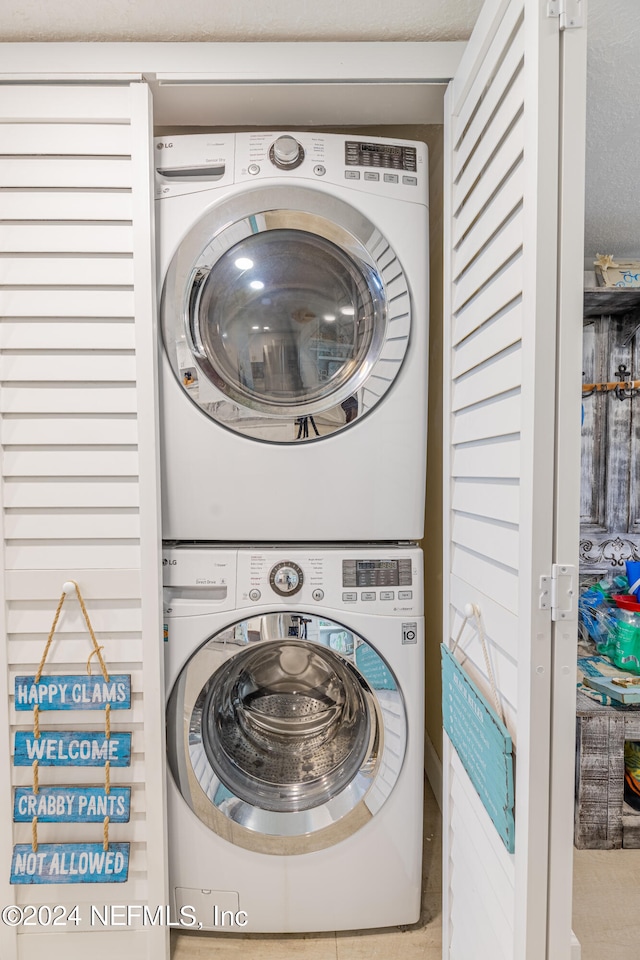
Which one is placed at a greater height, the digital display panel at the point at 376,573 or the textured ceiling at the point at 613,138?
the textured ceiling at the point at 613,138

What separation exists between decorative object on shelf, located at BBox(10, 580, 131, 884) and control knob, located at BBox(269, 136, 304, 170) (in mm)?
1131

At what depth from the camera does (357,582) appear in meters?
1.37

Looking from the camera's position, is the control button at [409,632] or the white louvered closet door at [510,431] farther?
the control button at [409,632]

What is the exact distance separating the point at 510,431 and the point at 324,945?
1399mm

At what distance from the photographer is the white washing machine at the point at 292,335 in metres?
1.32

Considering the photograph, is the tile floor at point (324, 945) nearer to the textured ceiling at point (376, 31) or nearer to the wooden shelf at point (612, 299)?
the wooden shelf at point (612, 299)

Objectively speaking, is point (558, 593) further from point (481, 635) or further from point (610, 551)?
point (610, 551)

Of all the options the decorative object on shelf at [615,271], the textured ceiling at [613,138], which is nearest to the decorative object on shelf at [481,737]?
the decorative object on shelf at [615,271]

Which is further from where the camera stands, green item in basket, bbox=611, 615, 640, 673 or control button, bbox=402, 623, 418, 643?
control button, bbox=402, 623, 418, 643

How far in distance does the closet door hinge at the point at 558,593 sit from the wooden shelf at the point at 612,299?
638 mm

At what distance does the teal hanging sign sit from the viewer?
879 mm

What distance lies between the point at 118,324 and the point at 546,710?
3.91 ft

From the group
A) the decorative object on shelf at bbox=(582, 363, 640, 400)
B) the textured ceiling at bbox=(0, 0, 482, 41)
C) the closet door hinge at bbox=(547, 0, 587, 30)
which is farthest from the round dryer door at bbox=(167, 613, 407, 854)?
the textured ceiling at bbox=(0, 0, 482, 41)

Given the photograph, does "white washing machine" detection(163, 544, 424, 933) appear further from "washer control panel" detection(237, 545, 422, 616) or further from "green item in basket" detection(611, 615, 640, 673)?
"green item in basket" detection(611, 615, 640, 673)
